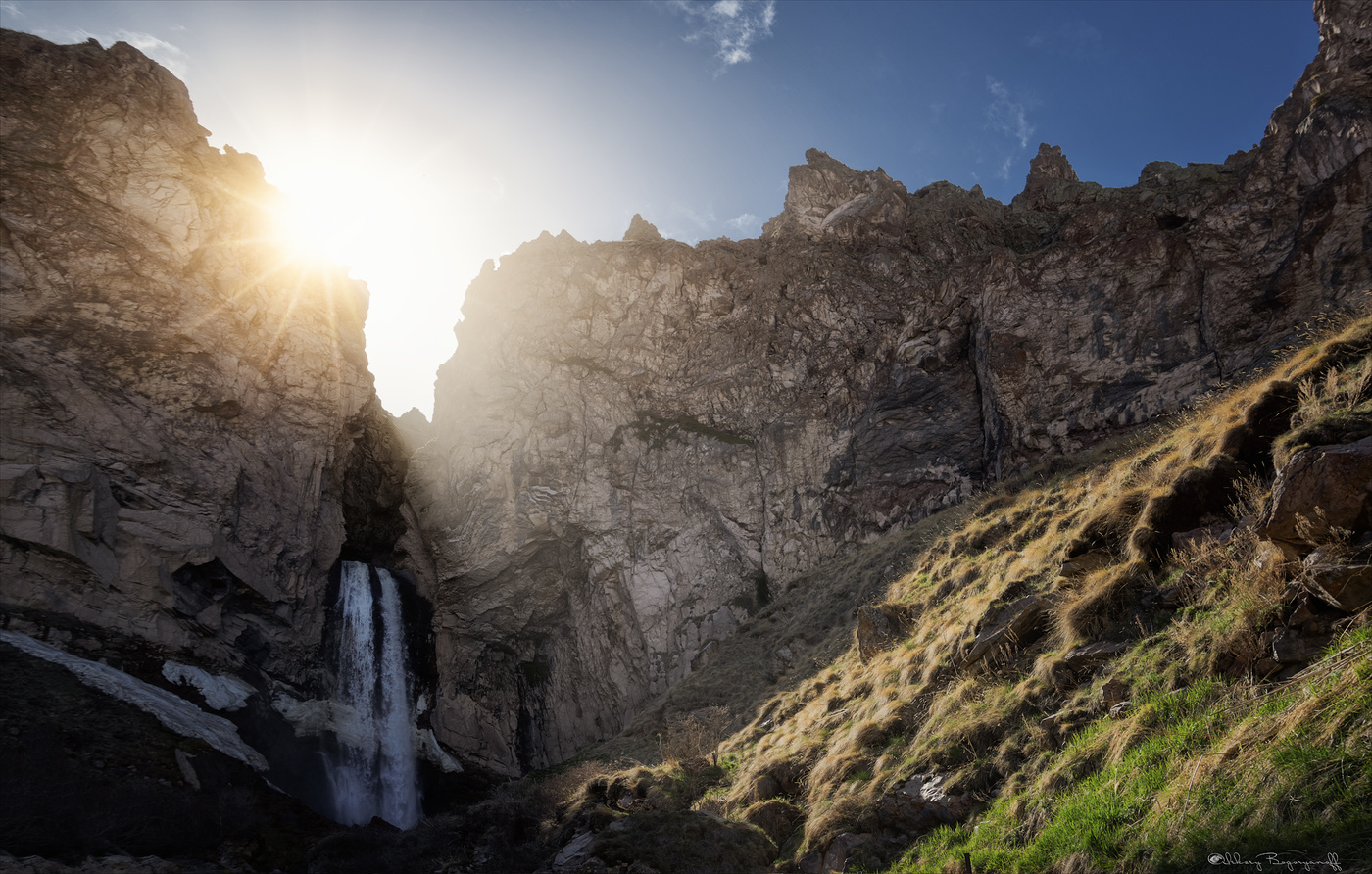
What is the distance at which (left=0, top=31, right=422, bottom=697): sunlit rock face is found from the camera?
28234mm

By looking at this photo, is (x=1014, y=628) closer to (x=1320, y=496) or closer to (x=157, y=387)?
(x=1320, y=496)

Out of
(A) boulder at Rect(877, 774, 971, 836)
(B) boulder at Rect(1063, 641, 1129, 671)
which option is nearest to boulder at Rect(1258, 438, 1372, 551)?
(B) boulder at Rect(1063, 641, 1129, 671)

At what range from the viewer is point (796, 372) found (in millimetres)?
44281

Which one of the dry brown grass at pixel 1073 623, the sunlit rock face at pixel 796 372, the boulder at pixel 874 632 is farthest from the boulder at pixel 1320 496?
the sunlit rock face at pixel 796 372

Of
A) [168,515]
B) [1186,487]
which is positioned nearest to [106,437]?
[168,515]

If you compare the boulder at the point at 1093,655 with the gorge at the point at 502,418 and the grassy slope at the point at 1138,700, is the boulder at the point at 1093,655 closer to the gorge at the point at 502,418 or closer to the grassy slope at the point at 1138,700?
the grassy slope at the point at 1138,700

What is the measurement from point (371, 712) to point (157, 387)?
19.9 meters

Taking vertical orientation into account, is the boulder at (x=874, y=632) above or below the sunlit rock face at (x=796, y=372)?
below

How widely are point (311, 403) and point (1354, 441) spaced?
42657 millimetres

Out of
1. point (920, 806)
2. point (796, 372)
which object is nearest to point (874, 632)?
point (920, 806)

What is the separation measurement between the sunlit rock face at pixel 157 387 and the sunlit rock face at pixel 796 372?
10.2 meters

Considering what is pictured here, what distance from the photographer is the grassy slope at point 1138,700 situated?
189 inches

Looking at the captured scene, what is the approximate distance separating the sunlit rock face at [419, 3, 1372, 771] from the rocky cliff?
9.97 metres

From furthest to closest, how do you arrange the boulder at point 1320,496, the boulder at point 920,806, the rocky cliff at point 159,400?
the rocky cliff at point 159,400 → the boulder at point 920,806 → the boulder at point 1320,496
